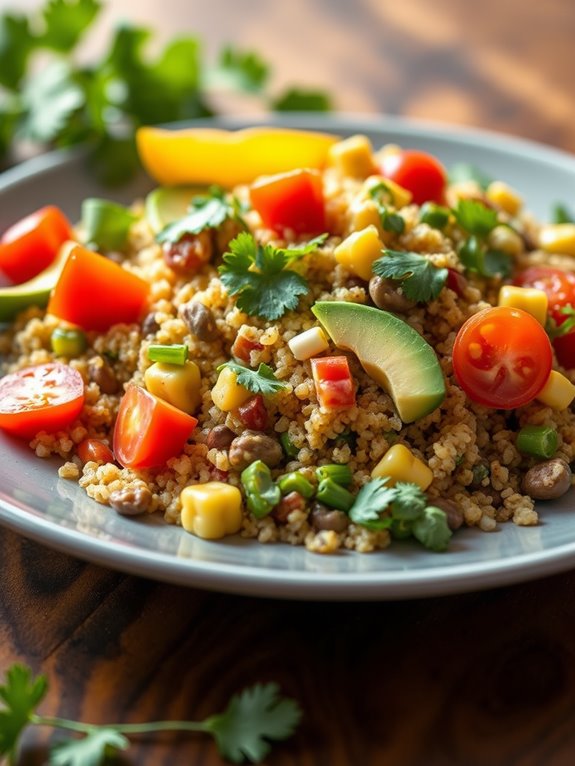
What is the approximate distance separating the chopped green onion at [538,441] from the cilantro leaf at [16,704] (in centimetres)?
159

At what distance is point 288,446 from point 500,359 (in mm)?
703

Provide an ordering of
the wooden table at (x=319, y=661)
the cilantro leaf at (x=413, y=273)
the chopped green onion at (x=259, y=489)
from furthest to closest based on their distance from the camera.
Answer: the cilantro leaf at (x=413, y=273) < the chopped green onion at (x=259, y=489) < the wooden table at (x=319, y=661)

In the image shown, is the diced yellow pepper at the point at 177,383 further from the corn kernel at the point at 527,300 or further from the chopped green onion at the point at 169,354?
the corn kernel at the point at 527,300

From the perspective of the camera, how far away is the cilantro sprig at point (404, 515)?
2844 millimetres

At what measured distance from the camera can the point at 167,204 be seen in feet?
13.2

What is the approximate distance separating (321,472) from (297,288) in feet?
2.01

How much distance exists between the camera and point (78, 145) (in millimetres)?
4617

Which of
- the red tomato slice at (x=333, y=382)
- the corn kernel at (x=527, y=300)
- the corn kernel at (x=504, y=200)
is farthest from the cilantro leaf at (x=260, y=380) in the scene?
the corn kernel at (x=504, y=200)

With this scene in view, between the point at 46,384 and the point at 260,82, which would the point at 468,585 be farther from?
the point at 260,82

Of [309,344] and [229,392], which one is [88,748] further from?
[309,344]

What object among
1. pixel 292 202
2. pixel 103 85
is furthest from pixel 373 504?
pixel 103 85

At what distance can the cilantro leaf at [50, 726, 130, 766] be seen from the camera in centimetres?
247

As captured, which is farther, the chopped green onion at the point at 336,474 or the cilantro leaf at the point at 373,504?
the chopped green onion at the point at 336,474

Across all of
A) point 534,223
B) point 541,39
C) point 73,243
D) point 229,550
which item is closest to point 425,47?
point 541,39
